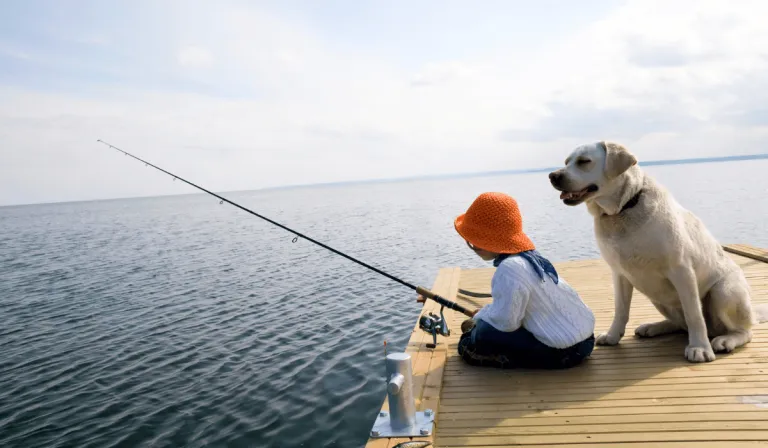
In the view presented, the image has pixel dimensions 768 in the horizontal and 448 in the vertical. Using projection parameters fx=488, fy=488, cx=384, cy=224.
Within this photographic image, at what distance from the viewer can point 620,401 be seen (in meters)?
3.42

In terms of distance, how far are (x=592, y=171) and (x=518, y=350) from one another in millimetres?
1539

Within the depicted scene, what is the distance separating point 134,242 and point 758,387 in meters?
30.3

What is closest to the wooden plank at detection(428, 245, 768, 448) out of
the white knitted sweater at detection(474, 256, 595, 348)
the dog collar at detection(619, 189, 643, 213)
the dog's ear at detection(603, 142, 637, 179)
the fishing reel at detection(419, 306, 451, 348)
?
the fishing reel at detection(419, 306, 451, 348)

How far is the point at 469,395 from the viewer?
12.2 ft

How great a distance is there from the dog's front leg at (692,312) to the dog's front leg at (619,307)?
0.46 m

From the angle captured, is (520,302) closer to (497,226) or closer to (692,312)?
(497,226)

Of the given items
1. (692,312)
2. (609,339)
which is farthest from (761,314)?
(609,339)

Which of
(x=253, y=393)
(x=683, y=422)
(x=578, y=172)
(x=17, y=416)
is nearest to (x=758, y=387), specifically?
(x=683, y=422)

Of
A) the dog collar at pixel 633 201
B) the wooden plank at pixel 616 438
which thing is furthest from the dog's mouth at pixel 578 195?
the wooden plank at pixel 616 438

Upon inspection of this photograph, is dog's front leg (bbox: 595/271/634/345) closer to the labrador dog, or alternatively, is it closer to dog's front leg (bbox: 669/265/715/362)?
the labrador dog

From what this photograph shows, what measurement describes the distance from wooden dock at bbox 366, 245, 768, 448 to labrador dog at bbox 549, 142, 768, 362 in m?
0.32

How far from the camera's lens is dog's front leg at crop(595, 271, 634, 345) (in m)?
4.25

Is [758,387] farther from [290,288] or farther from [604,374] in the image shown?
[290,288]

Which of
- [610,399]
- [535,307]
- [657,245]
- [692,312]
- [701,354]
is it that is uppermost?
[657,245]
